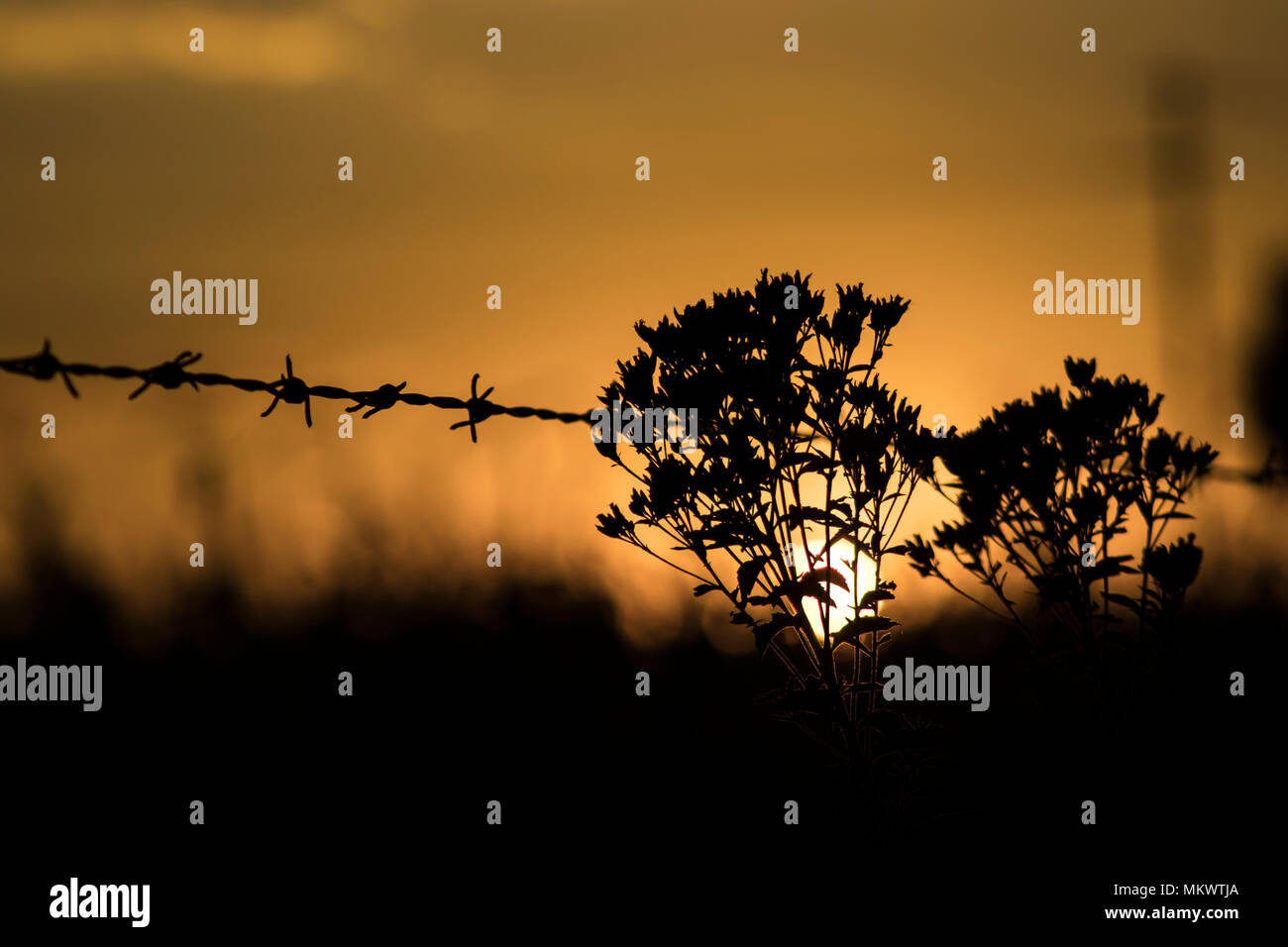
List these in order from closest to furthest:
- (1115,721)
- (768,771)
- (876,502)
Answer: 1. (876,502)
2. (1115,721)
3. (768,771)

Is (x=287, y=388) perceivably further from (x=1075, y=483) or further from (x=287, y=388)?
(x=1075, y=483)

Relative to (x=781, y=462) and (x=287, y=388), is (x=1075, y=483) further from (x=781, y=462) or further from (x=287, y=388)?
(x=287, y=388)

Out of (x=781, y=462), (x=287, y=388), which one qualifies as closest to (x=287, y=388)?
(x=287, y=388)

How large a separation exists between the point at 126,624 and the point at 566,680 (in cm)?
684

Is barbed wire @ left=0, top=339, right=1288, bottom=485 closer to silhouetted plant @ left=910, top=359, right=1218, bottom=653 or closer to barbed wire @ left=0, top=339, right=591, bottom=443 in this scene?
barbed wire @ left=0, top=339, right=591, bottom=443

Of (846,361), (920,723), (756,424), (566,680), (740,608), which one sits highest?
(846,361)

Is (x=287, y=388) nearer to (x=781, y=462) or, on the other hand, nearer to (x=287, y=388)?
(x=287, y=388)

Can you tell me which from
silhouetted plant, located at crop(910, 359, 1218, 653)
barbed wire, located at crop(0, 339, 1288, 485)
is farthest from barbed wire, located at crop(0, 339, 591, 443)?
silhouetted plant, located at crop(910, 359, 1218, 653)

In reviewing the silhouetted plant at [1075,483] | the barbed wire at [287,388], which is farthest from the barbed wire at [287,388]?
the silhouetted plant at [1075,483]

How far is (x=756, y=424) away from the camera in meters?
3.31

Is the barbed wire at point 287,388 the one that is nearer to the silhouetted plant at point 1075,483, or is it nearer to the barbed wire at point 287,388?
the barbed wire at point 287,388

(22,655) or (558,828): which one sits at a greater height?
(22,655)

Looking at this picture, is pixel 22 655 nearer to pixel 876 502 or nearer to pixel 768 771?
pixel 768 771
